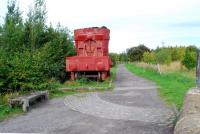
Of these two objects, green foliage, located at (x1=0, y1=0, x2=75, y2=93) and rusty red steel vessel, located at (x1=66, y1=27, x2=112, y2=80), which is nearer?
green foliage, located at (x1=0, y1=0, x2=75, y2=93)

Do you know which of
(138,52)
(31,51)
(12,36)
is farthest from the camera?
(138,52)

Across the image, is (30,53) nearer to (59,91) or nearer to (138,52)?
(59,91)

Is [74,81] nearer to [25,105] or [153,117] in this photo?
[25,105]

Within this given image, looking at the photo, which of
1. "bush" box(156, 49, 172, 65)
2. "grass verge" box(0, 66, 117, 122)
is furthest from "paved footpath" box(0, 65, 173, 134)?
"bush" box(156, 49, 172, 65)

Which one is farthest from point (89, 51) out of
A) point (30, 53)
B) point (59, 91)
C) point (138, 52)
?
point (138, 52)

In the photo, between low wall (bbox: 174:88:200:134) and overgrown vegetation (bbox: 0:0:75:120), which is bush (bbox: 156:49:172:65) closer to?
overgrown vegetation (bbox: 0:0:75:120)

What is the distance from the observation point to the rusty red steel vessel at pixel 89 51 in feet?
66.1

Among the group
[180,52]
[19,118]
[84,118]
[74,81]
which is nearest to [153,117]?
[84,118]

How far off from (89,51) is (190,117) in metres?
16.3

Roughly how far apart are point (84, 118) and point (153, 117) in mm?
1823

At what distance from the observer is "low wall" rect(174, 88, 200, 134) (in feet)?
18.0

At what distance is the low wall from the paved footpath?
33.9 inches

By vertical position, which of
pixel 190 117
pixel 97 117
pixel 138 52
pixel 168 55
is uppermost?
pixel 138 52

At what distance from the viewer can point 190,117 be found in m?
6.32
